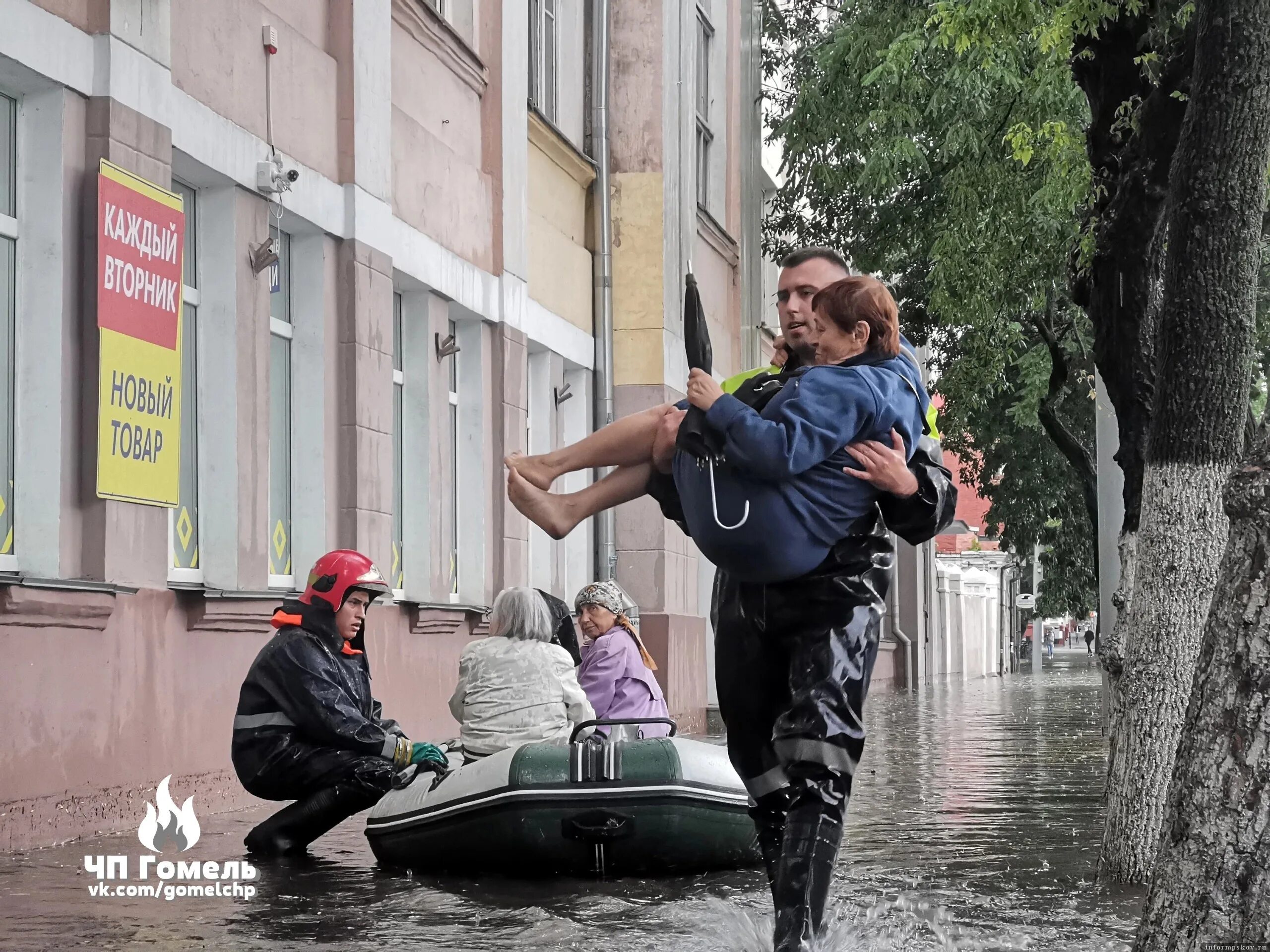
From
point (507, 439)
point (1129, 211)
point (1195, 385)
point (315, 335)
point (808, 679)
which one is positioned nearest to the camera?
point (808, 679)

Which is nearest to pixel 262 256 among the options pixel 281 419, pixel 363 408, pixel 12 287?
pixel 281 419

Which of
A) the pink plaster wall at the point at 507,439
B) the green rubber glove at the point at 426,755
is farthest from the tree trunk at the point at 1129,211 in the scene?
the pink plaster wall at the point at 507,439

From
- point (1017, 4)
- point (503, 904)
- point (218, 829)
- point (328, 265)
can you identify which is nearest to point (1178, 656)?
point (503, 904)

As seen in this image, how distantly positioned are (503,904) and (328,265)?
717 centimetres

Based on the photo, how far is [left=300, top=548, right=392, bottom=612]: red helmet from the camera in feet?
30.1

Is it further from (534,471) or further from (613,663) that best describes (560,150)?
(534,471)

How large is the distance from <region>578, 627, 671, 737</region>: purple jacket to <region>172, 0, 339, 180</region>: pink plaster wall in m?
4.14

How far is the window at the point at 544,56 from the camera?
63.5 ft

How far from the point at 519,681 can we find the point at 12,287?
338 cm

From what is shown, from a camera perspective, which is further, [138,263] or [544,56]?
[544,56]

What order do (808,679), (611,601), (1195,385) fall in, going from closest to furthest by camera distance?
(808,679), (1195,385), (611,601)

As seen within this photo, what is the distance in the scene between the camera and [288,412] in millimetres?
13594

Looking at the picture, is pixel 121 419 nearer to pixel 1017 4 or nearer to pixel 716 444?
pixel 1017 4

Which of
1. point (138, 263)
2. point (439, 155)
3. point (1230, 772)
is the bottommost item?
point (1230, 772)
